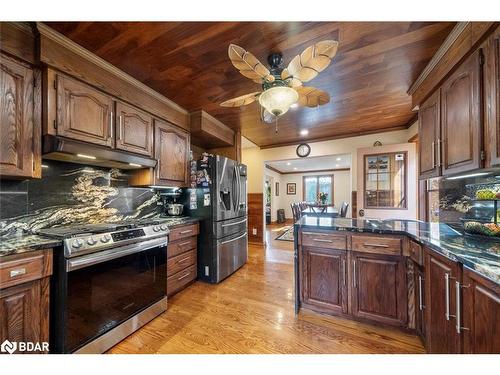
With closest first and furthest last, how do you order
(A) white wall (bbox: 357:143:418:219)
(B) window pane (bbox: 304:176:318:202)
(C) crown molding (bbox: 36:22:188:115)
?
(C) crown molding (bbox: 36:22:188:115) < (A) white wall (bbox: 357:143:418:219) < (B) window pane (bbox: 304:176:318:202)

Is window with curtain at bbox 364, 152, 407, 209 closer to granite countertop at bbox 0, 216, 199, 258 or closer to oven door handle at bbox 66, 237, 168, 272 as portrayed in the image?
oven door handle at bbox 66, 237, 168, 272

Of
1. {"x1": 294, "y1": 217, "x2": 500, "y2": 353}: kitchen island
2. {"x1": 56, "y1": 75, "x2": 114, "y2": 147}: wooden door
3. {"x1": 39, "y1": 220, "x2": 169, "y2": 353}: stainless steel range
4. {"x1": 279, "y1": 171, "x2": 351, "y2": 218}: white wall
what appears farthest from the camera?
{"x1": 279, "y1": 171, "x2": 351, "y2": 218}: white wall

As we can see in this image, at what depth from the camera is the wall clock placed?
14.0 feet

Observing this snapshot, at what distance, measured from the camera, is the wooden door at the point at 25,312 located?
1.08 metres

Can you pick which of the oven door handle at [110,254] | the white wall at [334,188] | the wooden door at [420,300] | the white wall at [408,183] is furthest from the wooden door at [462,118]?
the white wall at [334,188]

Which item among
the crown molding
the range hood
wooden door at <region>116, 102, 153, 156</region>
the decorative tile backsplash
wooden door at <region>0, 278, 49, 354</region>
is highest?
the crown molding

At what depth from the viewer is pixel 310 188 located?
31.0ft

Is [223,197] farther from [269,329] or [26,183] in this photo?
[26,183]

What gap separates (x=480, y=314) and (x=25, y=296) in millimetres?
2271

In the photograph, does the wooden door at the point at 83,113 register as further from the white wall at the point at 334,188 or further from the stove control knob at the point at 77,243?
the white wall at the point at 334,188

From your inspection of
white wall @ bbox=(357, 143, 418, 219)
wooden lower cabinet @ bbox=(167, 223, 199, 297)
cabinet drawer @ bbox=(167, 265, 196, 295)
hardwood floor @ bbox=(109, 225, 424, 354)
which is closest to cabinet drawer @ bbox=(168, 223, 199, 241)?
wooden lower cabinet @ bbox=(167, 223, 199, 297)

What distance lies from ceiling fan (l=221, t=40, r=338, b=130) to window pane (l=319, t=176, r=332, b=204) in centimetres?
793
